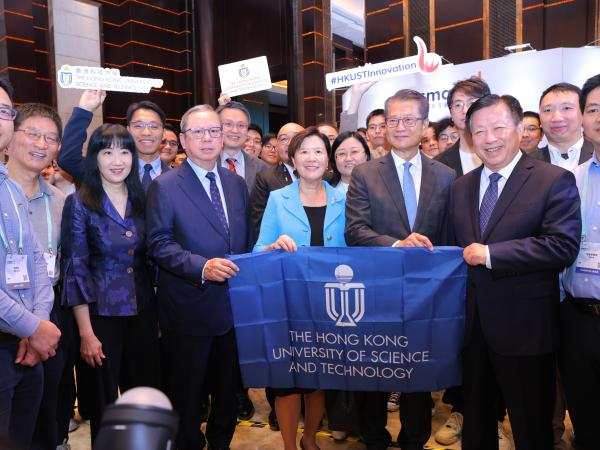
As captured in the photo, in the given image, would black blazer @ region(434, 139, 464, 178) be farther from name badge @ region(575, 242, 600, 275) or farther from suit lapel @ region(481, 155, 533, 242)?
name badge @ region(575, 242, 600, 275)

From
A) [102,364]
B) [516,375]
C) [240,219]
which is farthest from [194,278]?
[516,375]

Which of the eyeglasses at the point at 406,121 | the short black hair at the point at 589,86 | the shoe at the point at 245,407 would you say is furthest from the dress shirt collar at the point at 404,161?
the shoe at the point at 245,407

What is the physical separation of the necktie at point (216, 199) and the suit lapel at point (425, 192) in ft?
3.06

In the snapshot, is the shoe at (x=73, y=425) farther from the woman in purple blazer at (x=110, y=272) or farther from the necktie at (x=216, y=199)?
the necktie at (x=216, y=199)

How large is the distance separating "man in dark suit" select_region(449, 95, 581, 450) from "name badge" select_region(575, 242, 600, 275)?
0.11m

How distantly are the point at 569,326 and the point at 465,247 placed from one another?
0.53 m

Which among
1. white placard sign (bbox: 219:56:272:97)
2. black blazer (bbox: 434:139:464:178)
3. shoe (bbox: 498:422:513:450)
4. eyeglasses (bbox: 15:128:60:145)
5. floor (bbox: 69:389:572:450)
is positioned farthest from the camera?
white placard sign (bbox: 219:56:272:97)

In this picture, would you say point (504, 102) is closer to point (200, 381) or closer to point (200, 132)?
point (200, 132)

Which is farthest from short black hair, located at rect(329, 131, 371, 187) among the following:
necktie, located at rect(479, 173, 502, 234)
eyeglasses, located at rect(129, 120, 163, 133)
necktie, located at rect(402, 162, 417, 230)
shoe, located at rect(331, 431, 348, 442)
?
shoe, located at rect(331, 431, 348, 442)

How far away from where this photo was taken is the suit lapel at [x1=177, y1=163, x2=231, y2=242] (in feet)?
8.02

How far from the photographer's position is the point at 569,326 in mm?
2066

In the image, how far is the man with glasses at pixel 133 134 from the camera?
9.03ft

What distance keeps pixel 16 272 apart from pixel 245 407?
75.7 inches

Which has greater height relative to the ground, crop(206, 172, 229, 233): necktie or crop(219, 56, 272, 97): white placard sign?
crop(219, 56, 272, 97): white placard sign
